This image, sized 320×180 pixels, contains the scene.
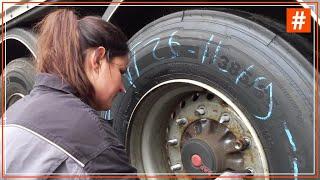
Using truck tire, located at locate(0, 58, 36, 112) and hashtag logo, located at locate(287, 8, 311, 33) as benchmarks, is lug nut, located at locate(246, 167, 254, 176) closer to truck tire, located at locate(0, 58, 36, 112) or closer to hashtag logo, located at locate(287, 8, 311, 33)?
hashtag logo, located at locate(287, 8, 311, 33)

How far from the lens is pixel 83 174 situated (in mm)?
1406

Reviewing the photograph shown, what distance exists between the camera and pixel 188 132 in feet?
7.59

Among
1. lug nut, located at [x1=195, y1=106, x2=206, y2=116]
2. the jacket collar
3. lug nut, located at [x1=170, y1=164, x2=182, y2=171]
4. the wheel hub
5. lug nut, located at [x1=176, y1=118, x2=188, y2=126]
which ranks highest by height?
the jacket collar

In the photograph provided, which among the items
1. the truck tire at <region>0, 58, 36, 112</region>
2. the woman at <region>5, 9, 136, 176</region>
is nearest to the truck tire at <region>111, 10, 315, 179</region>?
the woman at <region>5, 9, 136, 176</region>

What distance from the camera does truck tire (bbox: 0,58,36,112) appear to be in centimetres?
347

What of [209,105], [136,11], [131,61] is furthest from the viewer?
[136,11]

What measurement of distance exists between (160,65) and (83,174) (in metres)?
0.95

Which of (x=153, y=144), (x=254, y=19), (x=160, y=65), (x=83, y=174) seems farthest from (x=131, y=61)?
(x=83, y=174)

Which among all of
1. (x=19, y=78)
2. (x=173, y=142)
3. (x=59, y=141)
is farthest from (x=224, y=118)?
(x=19, y=78)

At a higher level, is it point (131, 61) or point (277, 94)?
point (131, 61)

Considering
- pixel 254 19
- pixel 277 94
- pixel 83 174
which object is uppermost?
pixel 254 19

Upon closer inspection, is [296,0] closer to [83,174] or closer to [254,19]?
[254,19]

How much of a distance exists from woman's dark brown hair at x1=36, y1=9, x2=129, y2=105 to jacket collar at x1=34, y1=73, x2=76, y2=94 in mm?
18

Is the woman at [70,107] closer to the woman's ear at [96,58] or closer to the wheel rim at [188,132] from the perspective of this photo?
the woman's ear at [96,58]
